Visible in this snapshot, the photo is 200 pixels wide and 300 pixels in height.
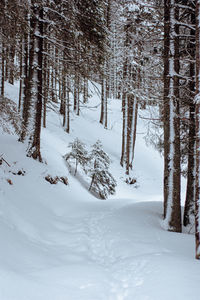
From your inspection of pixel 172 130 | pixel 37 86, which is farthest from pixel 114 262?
pixel 37 86

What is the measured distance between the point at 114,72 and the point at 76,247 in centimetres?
692

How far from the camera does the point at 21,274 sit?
274 cm

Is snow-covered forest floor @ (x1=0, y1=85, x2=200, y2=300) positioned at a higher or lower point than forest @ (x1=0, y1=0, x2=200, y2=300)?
lower

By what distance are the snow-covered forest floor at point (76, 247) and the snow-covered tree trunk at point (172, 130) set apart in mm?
560

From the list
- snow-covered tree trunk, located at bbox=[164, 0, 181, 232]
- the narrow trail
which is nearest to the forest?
snow-covered tree trunk, located at bbox=[164, 0, 181, 232]

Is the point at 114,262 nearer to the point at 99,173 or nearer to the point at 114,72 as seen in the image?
the point at 114,72

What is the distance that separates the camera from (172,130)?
6223 mm

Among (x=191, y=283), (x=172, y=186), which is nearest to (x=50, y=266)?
(x=191, y=283)

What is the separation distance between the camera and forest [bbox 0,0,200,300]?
603 cm

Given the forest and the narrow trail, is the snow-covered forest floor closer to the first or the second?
the narrow trail

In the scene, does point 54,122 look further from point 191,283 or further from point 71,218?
point 191,283

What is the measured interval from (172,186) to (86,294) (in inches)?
165

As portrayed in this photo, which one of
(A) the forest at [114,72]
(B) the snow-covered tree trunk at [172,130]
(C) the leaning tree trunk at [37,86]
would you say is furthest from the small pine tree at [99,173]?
(B) the snow-covered tree trunk at [172,130]

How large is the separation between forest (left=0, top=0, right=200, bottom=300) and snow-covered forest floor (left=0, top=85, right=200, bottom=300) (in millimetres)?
389
